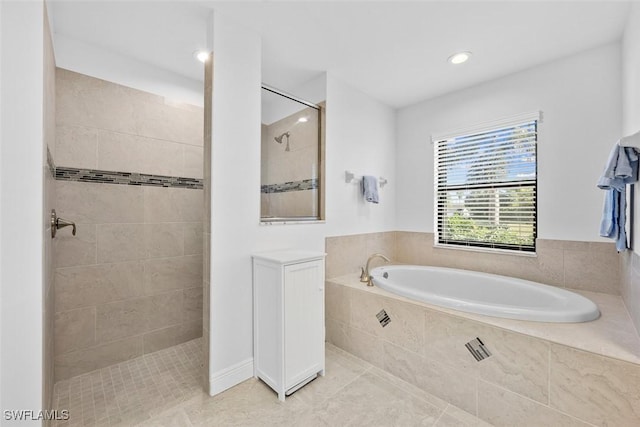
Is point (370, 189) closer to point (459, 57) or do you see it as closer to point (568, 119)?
point (459, 57)

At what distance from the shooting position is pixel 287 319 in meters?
1.74

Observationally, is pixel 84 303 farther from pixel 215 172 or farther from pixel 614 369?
pixel 614 369

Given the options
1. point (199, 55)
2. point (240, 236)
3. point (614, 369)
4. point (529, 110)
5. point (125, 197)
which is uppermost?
point (199, 55)

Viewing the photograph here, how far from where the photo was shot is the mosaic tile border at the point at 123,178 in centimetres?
192

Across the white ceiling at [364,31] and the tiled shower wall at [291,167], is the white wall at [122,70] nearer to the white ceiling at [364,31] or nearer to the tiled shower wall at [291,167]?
the white ceiling at [364,31]

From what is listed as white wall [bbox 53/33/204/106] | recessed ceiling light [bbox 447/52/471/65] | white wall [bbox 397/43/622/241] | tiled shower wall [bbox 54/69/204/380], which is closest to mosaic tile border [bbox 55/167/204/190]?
tiled shower wall [bbox 54/69/204/380]

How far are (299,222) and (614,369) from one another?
1.92 metres

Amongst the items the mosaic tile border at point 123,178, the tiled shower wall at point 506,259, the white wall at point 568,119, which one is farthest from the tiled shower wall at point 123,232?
the white wall at point 568,119

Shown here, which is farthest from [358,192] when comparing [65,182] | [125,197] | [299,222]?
[65,182]

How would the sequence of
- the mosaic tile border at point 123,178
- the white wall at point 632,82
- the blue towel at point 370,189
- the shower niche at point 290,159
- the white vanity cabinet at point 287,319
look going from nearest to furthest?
1. the white wall at point 632,82
2. the white vanity cabinet at point 287,319
3. the mosaic tile border at point 123,178
4. the shower niche at point 290,159
5. the blue towel at point 370,189

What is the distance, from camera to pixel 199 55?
2154 millimetres

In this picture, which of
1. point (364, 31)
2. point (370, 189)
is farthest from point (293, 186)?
point (364, 31)

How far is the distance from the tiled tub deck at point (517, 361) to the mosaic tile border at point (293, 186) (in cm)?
105

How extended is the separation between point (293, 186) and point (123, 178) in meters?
1.32
